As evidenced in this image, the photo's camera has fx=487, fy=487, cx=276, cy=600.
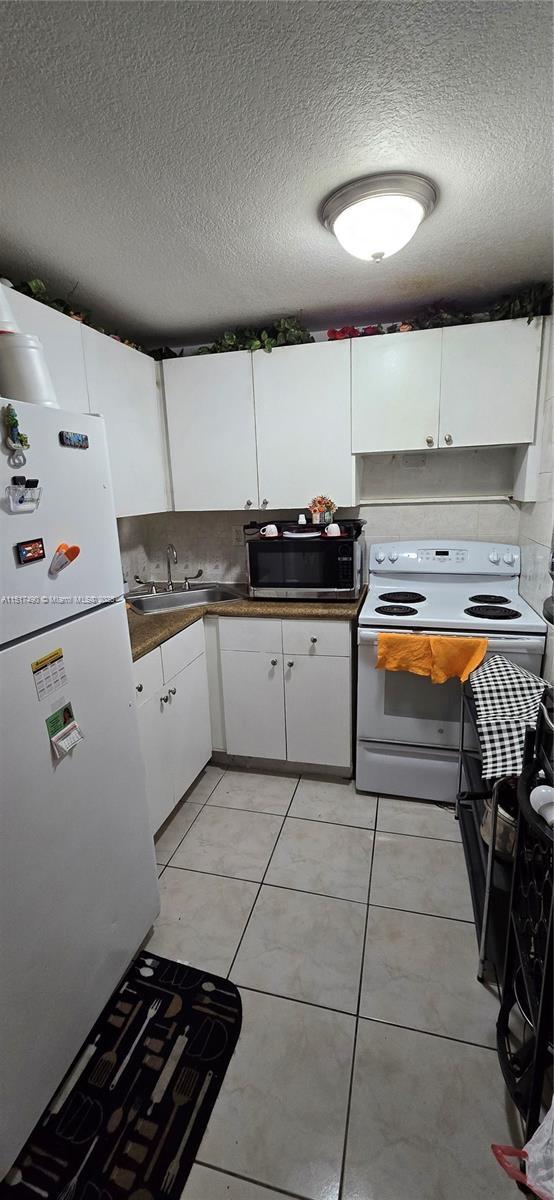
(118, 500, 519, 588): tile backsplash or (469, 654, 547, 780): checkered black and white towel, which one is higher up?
(118, 500, 519, 588): tile backsplash

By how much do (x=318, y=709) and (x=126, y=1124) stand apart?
1.51 meters

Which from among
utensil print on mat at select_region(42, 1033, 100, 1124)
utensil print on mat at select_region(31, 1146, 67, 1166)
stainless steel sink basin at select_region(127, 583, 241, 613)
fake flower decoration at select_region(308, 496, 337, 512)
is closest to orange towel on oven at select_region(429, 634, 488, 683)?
fake flower decoration at select_region(308, 496, 337, 512)

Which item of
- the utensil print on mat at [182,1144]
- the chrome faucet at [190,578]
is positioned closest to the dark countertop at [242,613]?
the chrome faucet at [190,578]

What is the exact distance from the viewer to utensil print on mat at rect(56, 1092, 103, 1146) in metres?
1.15

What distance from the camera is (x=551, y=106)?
1.10 meters

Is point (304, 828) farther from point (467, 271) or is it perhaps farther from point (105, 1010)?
point (467, 271)

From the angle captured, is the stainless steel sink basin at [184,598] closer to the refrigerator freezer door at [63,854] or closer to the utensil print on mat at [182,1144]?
the refrigerator freezer door at [63,854]

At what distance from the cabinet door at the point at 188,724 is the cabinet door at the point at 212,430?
868 millimetres

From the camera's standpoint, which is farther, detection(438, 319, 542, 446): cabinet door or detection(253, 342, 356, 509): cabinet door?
detection(253, 342, 356, 509): cabinet door

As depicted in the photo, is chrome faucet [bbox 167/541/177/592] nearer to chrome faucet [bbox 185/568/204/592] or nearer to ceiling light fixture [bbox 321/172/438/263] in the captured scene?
chrome faucet [bbox 185/568/204/592]

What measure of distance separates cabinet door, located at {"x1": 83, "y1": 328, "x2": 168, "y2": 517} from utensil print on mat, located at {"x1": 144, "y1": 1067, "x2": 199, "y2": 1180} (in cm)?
189

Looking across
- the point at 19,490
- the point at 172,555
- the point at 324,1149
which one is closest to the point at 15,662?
the point at 19,490

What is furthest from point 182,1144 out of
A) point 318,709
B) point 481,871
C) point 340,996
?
point 318,709

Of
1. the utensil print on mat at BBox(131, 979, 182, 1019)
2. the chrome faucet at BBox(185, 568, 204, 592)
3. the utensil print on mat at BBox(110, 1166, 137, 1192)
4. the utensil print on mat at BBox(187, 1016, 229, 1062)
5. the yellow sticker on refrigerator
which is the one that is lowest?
the utensil print on mat at BBox(110, 1166, 137, 1192)
